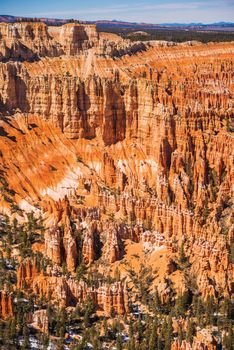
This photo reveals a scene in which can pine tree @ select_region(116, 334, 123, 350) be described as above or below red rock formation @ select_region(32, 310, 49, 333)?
below

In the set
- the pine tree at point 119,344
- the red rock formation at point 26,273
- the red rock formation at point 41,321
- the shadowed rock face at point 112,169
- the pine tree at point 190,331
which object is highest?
the shadowed rock face at point 112,169

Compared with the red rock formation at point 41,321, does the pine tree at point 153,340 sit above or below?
below

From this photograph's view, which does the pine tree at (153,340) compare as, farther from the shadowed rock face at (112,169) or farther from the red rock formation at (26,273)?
the red rock formation at (26,273)

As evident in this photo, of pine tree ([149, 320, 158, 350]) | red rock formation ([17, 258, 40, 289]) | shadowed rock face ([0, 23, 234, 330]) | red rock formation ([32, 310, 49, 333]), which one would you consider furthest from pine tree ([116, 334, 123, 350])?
red rock formation ([17, 258, 40, 289])

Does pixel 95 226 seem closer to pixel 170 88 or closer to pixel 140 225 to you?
pixel 140 225

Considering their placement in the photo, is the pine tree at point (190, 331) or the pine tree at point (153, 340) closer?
the pine tree at point (153, 340)

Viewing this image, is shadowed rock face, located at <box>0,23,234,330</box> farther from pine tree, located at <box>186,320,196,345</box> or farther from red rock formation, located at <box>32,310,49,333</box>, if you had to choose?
pine tree, located at <box>186,320,196,345</box>

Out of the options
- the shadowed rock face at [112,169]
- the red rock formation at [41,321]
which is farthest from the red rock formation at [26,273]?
the red rock formation at [41,321]

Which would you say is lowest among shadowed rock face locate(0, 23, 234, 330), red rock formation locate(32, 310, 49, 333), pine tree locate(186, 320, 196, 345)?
pine tree locate(186, 320, 196, 345)
